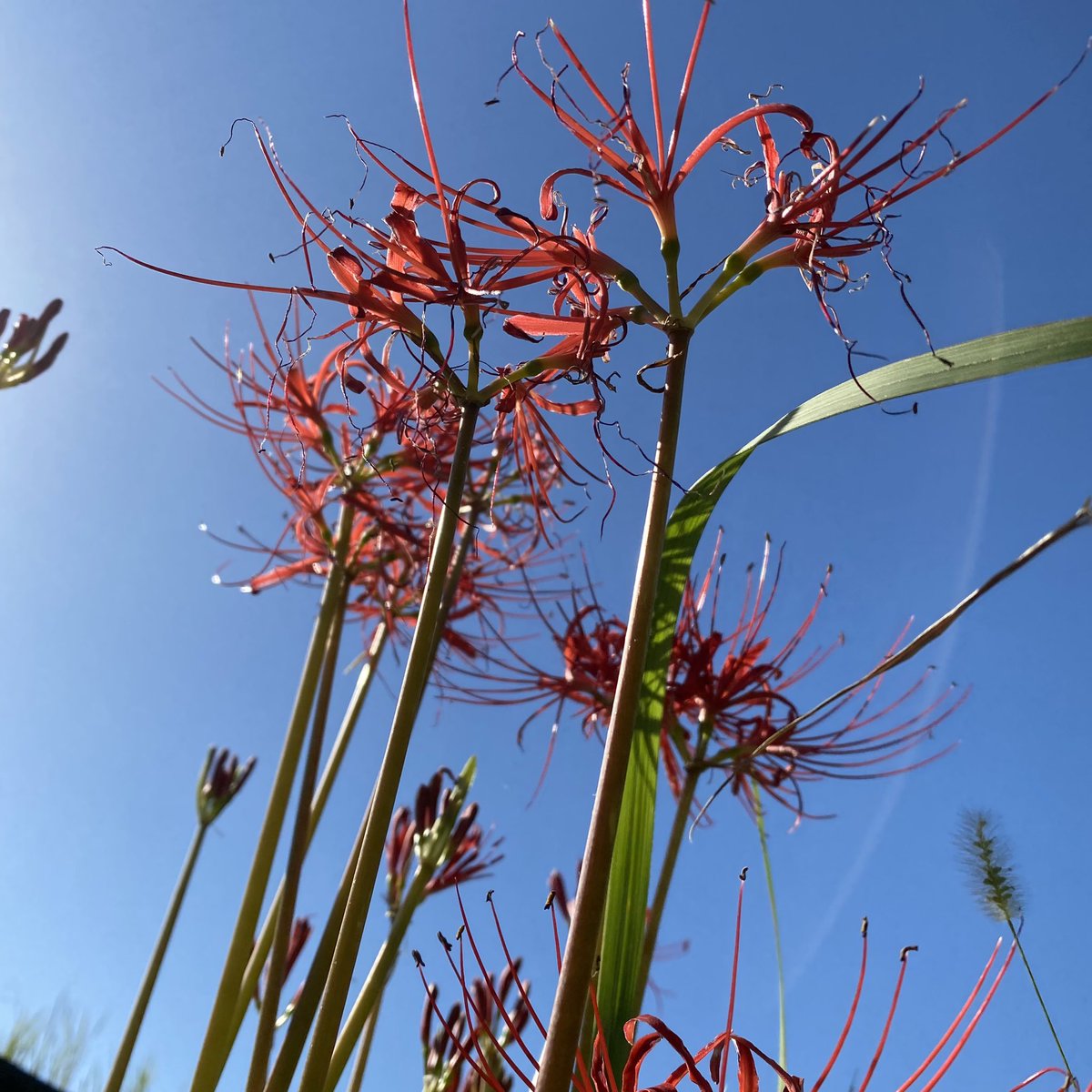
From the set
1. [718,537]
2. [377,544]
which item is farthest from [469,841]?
[718,537]

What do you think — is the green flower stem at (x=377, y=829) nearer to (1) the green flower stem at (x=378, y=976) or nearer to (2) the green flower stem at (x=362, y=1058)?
(1) the green flower stem at (x=378, y=976)

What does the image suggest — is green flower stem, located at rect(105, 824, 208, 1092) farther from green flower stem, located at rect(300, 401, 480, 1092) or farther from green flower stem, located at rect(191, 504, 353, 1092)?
green flower stem, located at rect(300, 401, 480, 1092)

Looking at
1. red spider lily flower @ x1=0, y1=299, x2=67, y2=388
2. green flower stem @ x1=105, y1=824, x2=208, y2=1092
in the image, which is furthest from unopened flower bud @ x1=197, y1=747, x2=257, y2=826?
red spider lily flower @ x1=0, y1=299, x2=67, y2=388

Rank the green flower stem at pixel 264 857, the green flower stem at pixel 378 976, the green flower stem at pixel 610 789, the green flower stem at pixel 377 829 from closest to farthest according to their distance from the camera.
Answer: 1. the green flower stem at pixel 610 789
2. the green flower stem at pixel 377 829
3. the green flower stem at pixel 378 976
4. the green flower stem at pixel 264 857

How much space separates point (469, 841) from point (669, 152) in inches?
52.5

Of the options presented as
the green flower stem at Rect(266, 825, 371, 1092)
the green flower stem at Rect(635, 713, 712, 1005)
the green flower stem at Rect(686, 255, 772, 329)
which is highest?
the green flower stem at Rect(686, 255, 772, 329)

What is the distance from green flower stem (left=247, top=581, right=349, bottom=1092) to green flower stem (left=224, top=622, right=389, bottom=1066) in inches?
1.3

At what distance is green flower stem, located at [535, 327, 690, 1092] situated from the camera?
58cm

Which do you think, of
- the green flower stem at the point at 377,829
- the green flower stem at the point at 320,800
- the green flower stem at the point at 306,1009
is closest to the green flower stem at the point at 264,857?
the green flower stem at the point at 320,800

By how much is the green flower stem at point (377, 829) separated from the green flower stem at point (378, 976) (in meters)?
0.31

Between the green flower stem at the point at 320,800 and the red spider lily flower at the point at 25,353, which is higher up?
the red spider lily flower at the point at 25,353

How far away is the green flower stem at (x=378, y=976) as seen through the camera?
999 mm

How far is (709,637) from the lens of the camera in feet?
5.21

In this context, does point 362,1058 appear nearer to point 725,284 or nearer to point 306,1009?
point 306,1009
